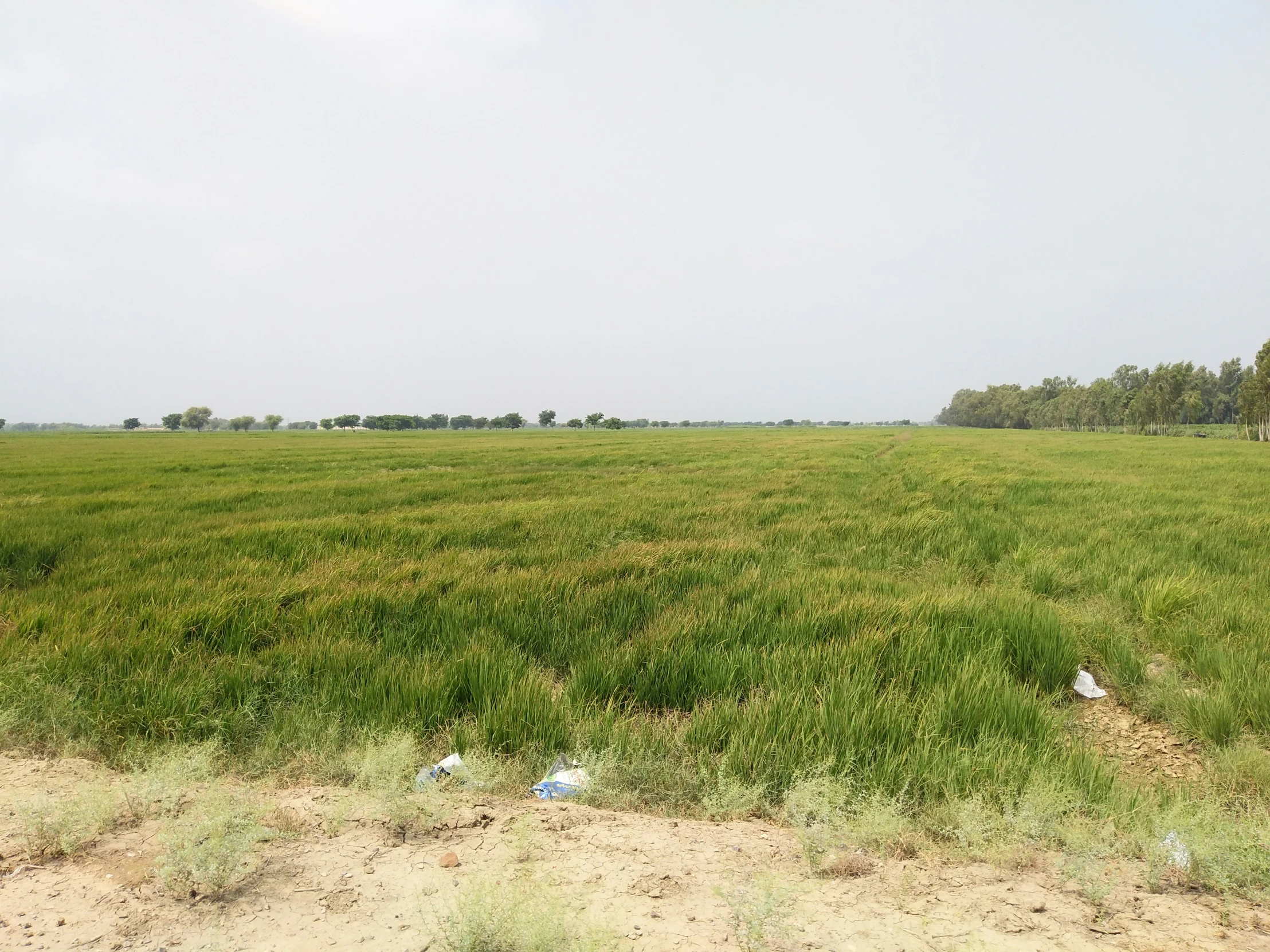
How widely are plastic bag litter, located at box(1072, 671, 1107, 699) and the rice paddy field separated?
0.06 metres

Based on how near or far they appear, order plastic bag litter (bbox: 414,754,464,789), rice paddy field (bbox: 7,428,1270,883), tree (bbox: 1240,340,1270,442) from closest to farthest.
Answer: plastic bag litter (bbox: 414,754,464,789) → rice paddy field (bbox: 7,428,1270,883) → tree (bbox: 1240,340,1270,442)

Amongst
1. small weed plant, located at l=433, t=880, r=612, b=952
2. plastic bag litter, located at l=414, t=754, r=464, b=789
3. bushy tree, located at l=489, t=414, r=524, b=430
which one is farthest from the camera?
bushy tree, located at l=489, t=414, r=524, b=430

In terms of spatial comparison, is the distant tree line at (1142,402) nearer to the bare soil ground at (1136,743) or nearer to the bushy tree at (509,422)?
the bare soil ground at (1136,743)

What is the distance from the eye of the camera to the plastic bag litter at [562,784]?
2311 mm

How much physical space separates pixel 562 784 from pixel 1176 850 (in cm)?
225

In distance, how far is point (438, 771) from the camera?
2391 mm

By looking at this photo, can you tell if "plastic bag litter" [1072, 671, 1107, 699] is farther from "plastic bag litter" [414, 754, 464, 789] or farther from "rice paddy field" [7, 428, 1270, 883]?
"plastic bag litter" [414, 754, 464, 789]

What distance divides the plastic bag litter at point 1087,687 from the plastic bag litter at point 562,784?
322 centimetres

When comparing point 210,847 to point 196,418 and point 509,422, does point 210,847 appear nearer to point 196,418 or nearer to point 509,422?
point 509,422

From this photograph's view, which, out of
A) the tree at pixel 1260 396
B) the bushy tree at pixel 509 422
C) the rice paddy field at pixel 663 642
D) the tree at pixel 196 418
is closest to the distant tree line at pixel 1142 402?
the tree at pixel 1260 396

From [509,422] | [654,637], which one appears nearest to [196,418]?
[509,422]

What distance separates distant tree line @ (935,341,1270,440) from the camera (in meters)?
55.8

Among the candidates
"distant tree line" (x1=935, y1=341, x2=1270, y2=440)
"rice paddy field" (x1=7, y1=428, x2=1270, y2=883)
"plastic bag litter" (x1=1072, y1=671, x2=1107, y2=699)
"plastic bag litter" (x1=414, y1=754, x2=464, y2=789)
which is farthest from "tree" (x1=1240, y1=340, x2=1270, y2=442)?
Answer: "plastic bag litter" (x1=414, y1=754, x2=464, y2=789)

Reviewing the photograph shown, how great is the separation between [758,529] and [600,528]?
7.68 feet
